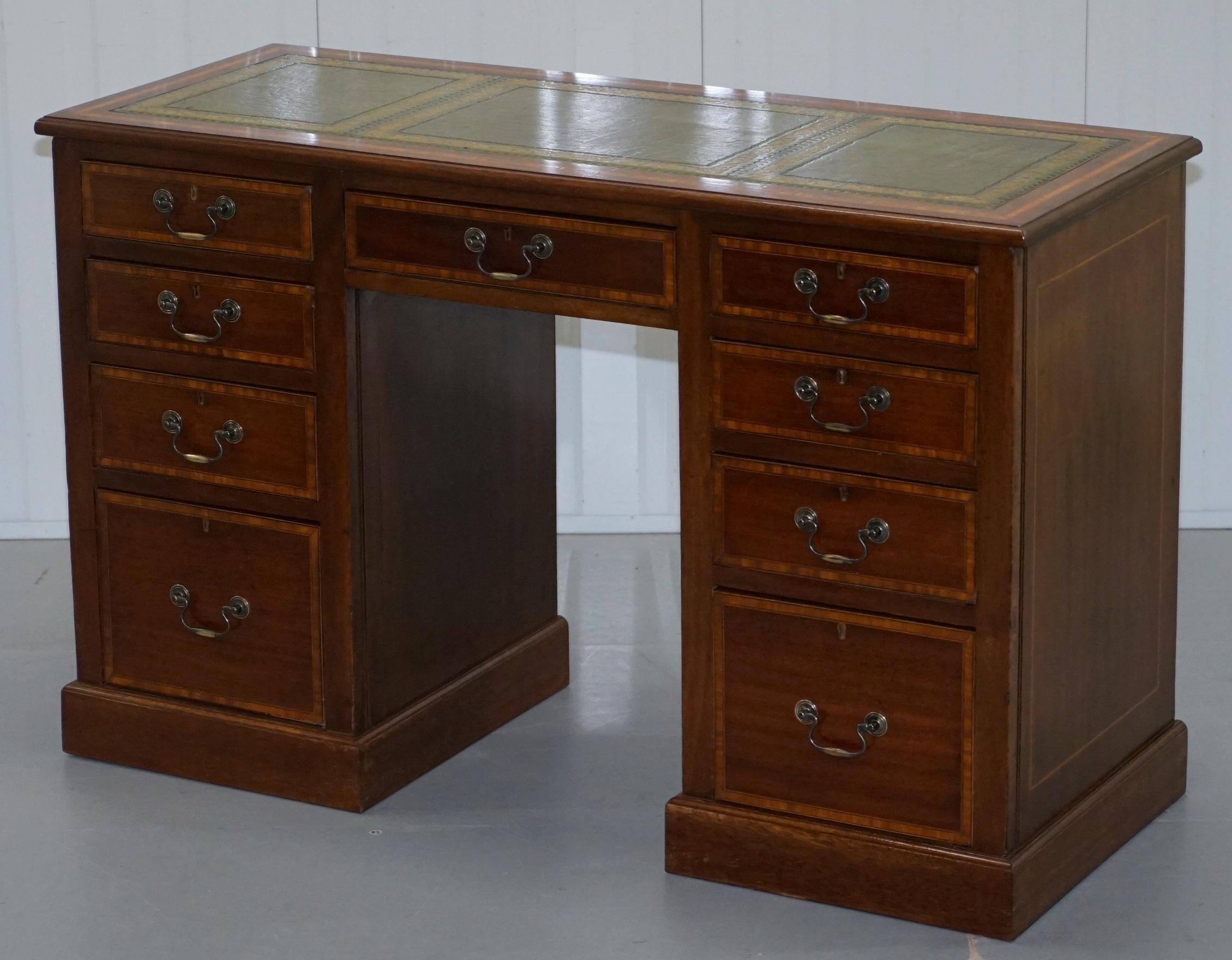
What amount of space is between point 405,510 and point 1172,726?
1.27 m

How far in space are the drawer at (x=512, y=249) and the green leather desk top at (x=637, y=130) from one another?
0.08m

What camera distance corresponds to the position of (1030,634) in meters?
2.97

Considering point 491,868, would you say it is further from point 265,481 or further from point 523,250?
point 523,250

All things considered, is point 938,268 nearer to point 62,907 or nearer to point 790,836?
point 790,836

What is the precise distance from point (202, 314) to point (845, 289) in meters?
1.07

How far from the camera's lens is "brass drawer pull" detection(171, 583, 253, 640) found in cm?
350

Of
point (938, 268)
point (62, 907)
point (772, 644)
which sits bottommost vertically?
point (62, 907)

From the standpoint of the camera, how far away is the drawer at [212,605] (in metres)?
3.47

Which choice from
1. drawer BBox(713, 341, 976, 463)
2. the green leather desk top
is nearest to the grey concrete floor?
drawer BBox(713, 341, 976, 463)

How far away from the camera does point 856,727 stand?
308cm

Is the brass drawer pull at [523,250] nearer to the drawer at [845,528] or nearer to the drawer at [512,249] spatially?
the drawer at [512,249]

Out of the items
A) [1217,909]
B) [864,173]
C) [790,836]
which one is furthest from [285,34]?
[1217,909]

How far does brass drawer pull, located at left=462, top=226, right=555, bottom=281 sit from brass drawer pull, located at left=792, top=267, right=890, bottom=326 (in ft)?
1.26

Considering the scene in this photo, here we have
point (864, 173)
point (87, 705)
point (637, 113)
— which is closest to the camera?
point (864, 173)
